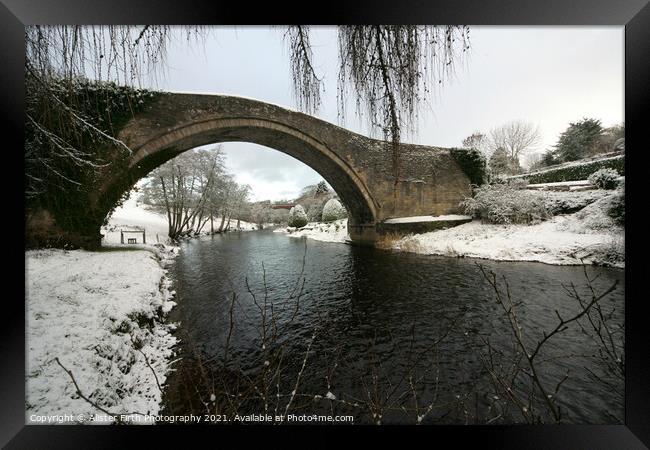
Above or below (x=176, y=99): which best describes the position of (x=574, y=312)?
below

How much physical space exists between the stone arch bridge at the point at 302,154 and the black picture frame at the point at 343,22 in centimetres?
292

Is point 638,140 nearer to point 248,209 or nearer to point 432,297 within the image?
point 432,297

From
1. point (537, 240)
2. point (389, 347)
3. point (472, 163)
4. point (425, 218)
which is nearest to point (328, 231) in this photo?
point (425, 218)

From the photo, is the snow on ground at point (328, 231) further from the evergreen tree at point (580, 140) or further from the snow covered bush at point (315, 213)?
the evergreen tree at point (580, 140)

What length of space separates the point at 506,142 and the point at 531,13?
7.44 metres

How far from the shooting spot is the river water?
207 cm

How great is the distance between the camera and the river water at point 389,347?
2.07 metres

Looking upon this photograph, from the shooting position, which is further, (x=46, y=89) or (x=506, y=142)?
(x=506, y=142)

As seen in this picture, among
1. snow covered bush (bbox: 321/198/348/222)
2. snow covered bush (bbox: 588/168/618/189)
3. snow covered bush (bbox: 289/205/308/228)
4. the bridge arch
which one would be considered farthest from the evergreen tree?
snow covered bush (bbox: 289/205/308/228)

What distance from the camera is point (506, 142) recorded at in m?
7.32

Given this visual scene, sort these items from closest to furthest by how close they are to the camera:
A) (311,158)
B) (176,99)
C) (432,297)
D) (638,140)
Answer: (638,140)
(432,297)
(176,99)
(311,158)

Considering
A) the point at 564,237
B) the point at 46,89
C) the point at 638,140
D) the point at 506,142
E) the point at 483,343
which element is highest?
the point at 506,142

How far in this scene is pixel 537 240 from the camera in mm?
6859

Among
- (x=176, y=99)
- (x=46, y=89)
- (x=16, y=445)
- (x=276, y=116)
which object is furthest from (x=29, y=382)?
(x=276, y=116)
